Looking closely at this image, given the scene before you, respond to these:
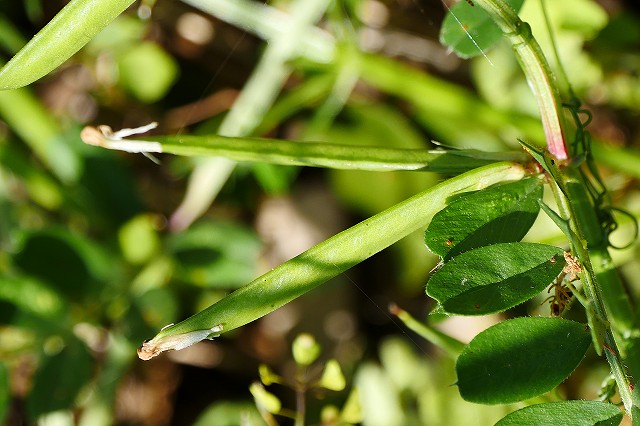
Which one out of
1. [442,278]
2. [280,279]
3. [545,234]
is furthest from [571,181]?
[545,234]

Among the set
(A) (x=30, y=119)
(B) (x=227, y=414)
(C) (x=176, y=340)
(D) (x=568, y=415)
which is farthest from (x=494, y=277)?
(A) (x=30, y=119)

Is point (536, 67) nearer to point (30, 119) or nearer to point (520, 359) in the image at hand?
point (520, 359)

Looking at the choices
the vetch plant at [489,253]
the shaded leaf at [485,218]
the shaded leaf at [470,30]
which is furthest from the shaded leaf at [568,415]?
the shaded leaf at [470,30]

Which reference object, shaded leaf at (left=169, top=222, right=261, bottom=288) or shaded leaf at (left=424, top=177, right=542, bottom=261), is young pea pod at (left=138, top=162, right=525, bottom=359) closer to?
shaded leaf at (left=424, top=177, right=542, bottom=261)

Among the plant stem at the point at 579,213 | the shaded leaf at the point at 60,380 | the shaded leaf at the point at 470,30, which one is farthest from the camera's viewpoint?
the shaded leaf at the point at 60,380

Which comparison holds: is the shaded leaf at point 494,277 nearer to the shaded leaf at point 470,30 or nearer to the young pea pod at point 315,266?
the young pea pod at point 315,266

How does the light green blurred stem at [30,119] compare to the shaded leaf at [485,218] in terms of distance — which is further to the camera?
the light green blurred stem at [30,119]
